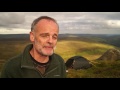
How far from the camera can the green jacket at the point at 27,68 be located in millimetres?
2301

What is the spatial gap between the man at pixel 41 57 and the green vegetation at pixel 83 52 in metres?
1.46

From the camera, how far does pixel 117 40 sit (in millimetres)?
4383

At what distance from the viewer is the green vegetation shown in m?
4.10

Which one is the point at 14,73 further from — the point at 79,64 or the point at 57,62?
the point at 79,64

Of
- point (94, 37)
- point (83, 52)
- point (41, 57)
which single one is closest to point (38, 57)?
point (41, 57)

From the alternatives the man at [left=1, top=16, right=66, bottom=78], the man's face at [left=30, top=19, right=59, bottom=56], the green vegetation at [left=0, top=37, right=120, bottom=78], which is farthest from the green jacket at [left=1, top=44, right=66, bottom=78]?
the green vegetation at [left=0, top=37, right=120, bottom=78]

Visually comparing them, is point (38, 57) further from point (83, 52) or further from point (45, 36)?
point (83, 52)

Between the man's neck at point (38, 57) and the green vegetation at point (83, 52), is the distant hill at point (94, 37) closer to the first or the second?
the green vegetation at point (83, 52)

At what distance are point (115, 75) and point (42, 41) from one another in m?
2.19

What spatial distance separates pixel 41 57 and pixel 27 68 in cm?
26

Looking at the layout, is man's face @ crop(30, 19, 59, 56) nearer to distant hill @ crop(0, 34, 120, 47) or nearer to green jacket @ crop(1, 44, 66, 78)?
green jacket @ crop(1, 44, 66, 78)

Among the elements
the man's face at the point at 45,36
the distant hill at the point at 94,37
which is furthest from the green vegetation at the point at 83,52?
the man's face at the point at 45,36

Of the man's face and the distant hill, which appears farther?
the distant hill

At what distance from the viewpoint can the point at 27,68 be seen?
8.05 feet
